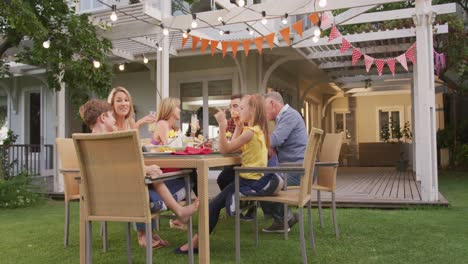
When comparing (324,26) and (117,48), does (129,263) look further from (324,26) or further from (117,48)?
(117,48)

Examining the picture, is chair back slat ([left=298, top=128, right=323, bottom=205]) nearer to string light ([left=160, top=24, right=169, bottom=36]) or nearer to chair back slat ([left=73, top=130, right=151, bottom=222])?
chair back slat ([left=73, top=130, right=151, bottom=222])

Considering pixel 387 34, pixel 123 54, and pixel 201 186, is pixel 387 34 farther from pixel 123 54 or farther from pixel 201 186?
pixel 201 186

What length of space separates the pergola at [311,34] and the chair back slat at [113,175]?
12.8ft

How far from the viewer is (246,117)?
10.5 ft

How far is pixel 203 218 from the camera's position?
2.60 meters

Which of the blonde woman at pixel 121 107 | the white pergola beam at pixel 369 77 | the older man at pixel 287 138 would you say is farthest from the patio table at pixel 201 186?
the white pergola beam at pixel 369 77

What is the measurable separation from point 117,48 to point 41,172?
12.4ft

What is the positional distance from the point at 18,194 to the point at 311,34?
16.3ft

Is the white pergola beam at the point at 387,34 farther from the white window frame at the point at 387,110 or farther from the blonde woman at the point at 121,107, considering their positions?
the white window frame at the point at 387,110

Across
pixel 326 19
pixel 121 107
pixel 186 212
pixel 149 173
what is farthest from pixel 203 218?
pixel 326 19

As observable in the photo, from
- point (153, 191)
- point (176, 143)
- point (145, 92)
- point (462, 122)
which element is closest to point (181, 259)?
point (153, 191)

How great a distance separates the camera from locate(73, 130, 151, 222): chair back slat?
2.17 meters

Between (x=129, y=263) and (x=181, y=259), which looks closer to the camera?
(x=129, y=263)

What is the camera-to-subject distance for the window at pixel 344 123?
670 inches
